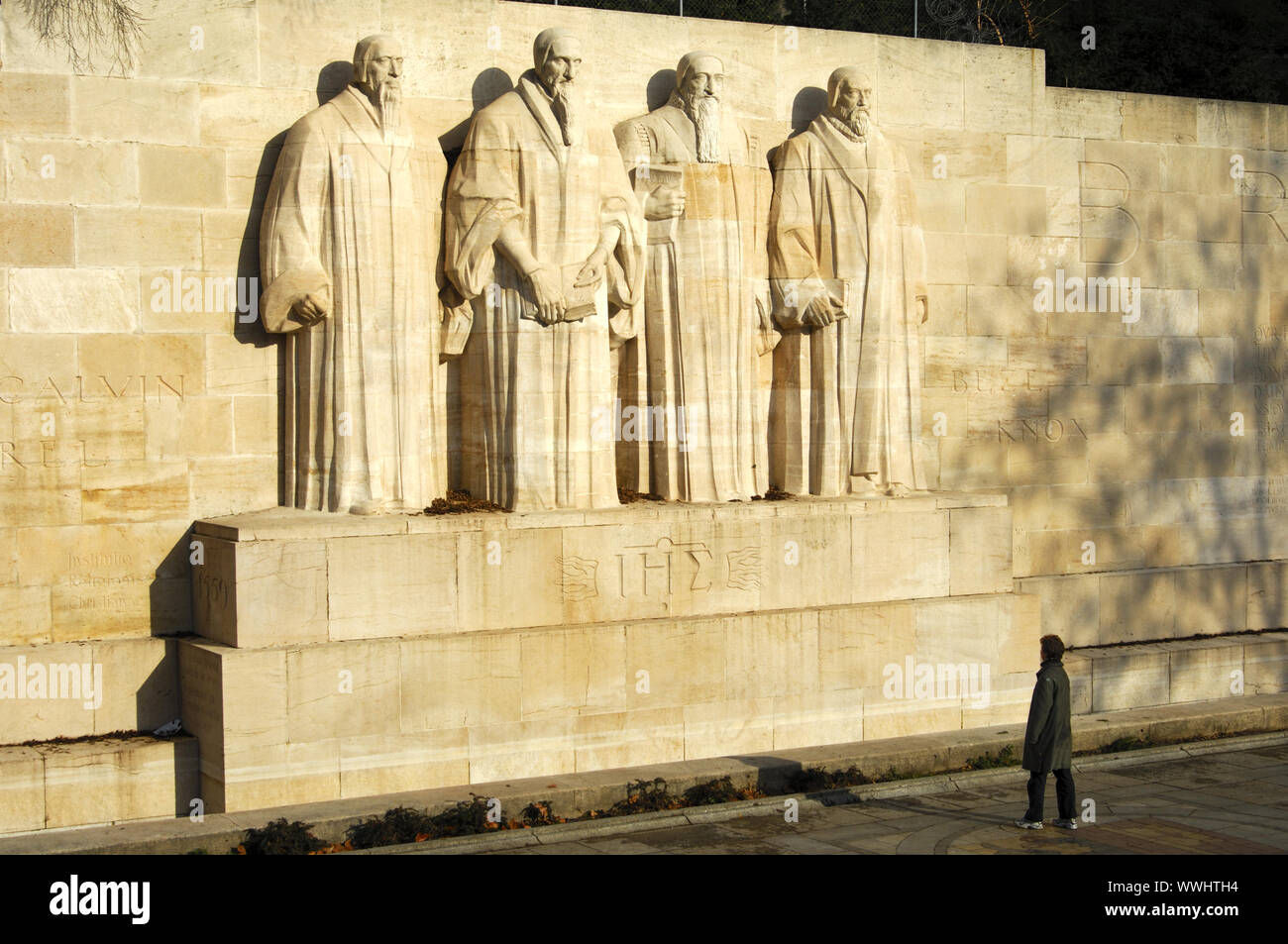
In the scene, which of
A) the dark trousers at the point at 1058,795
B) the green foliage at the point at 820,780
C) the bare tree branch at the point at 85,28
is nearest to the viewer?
the dark trousers at the point at 1058,795

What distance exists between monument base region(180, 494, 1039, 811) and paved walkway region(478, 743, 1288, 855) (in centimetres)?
145

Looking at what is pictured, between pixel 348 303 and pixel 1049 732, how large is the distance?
6012mm

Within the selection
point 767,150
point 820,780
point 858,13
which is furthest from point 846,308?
point 858,13

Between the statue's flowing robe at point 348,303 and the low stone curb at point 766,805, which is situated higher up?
the statue's flowing robe at point 348,303

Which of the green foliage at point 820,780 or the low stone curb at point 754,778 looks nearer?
the low stone curb at point 754,778

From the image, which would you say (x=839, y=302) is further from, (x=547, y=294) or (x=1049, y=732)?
(x=1049, y=732)

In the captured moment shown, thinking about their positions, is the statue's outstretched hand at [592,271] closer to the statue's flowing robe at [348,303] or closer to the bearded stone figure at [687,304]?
the bearded stone figure at [687,304]

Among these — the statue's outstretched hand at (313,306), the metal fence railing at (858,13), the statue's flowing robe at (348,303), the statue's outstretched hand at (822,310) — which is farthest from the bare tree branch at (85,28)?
the metal fence railing at (858,13)

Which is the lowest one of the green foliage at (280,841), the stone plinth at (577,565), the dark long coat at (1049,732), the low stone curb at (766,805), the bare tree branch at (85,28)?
the low stone curb at (766,805)

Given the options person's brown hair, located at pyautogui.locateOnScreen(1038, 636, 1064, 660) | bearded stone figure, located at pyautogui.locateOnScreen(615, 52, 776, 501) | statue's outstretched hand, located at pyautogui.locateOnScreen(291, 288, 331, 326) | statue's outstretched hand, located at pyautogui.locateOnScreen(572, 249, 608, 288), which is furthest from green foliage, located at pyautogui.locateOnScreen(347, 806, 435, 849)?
statue's outstretched hand, located at pyautogui.locateOnScreen(572, 249, 608, 288)

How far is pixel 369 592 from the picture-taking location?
11.9m

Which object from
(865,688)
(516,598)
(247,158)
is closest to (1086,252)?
(865,688)

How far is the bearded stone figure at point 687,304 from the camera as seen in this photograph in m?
13.8

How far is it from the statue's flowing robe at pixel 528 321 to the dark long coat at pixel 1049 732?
390cm
